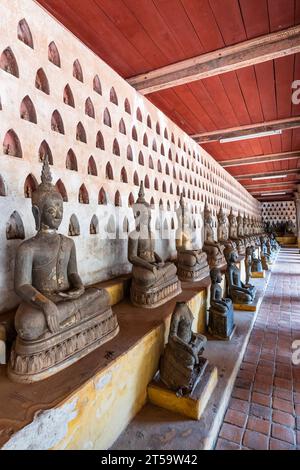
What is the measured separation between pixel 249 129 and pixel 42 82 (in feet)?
17.9

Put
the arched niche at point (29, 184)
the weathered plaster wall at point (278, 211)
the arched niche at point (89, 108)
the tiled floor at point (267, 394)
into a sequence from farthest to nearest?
the weathered plaster wall at point (278, 211) < the arched niche at point (89, 108) < the arched niche at point (29, 184) < the tiled floor at point (267, 394)

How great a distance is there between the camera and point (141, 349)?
2549 mm

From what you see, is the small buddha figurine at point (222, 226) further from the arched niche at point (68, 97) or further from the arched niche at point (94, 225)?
the arched niche at point (68, 97)

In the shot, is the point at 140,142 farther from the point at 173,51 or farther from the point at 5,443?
the point at 5,443

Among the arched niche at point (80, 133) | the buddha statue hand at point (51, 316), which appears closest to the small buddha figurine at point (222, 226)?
the arched niche at point (80, 133)

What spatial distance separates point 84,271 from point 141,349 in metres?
1.41

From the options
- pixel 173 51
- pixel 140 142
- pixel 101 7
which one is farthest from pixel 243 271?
pixel 101 7

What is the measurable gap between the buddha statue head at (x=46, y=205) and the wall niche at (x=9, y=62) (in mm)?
1136

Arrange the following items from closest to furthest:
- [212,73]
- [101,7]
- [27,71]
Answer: [27,71], [101,7], [212,73]

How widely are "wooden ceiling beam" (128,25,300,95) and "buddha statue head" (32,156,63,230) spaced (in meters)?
2.95

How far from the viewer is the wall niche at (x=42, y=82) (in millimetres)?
3023

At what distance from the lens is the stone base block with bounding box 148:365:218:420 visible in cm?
238

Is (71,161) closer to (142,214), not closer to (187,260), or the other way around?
(142,214)

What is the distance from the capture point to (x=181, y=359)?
103 inches
